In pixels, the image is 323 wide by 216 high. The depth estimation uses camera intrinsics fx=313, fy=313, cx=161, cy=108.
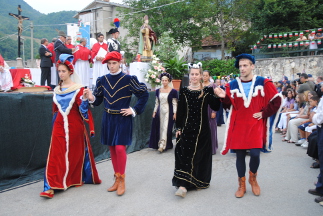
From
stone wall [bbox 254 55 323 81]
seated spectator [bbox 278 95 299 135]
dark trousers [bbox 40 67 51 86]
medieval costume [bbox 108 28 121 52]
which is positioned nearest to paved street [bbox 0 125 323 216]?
seated spectator [bbox 278 95 299 135]

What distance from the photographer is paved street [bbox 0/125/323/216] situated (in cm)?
397

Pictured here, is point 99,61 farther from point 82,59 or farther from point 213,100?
point 213,100

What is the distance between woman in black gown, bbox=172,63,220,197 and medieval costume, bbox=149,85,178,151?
3076mm

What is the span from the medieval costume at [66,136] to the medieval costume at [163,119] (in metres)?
3.22

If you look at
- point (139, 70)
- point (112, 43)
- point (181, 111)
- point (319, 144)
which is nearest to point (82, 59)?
point (112, 43)

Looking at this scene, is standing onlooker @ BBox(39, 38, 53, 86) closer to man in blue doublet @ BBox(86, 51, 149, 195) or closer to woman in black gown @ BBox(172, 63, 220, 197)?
man in blue doublet @ BBox(86, 51, 149, 195)

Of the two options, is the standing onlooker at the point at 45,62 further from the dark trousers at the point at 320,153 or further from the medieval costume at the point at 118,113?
the dark trousers at the point at 320,153

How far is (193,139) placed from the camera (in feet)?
15.3

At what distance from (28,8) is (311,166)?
82.1 meters

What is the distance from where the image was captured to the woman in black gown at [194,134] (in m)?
4.59

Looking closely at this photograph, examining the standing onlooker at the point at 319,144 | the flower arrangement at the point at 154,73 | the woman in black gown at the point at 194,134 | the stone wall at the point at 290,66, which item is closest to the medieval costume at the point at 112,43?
the flower arrangement at the point at 154,73

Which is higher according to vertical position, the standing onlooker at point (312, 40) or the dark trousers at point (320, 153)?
the standing onlooker at point (312, 40)

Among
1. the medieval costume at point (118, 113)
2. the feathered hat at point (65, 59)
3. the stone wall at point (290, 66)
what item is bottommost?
the medieval costume at point (118, 113)

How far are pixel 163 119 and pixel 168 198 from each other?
368 cm
